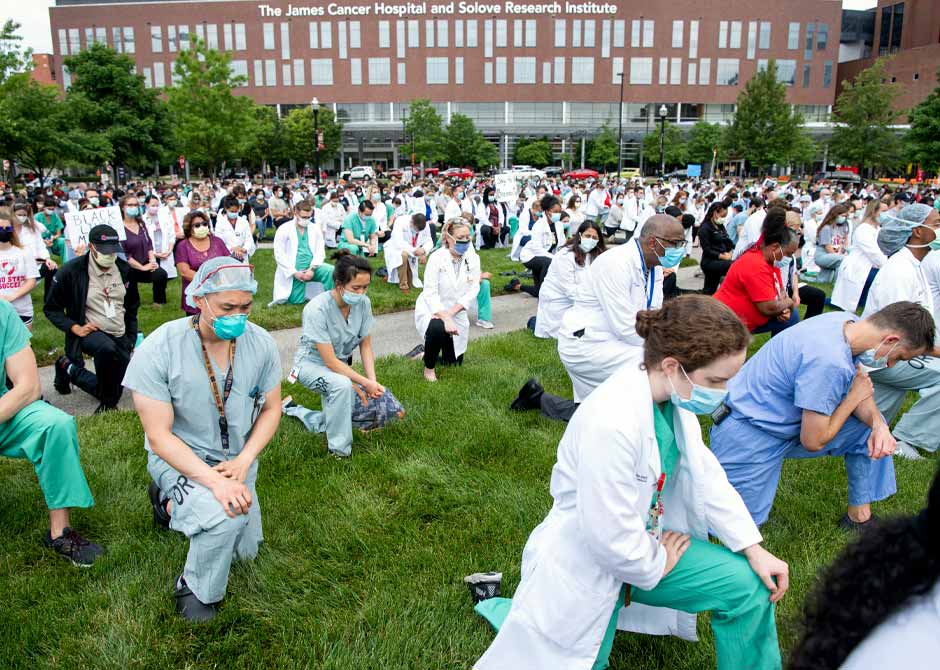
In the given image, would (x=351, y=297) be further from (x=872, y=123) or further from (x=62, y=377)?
(x=872, y=123)

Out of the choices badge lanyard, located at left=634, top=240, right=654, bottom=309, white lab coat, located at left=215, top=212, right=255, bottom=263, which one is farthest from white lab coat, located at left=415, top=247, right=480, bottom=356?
white lab coat, located at left=215, top=212, right=255, bottom=263

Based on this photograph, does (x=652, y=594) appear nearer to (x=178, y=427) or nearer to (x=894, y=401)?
(x=178, y=427)

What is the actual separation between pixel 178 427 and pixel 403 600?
1.53m

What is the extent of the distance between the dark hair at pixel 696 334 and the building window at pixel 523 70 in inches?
3411

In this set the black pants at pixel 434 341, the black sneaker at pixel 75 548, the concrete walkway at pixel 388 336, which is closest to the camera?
the black sneaker at pixel 75 548

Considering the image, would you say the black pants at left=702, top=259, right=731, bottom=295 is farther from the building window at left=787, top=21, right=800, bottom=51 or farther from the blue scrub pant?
the building window at left=787, top=21, right=800, bottom=51

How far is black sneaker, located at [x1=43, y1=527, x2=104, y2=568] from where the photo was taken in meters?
4.21

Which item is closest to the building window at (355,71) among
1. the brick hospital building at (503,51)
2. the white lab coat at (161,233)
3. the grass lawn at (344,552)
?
the brick hospital building at (503,51)

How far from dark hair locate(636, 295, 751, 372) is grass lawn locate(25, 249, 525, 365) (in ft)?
26.9

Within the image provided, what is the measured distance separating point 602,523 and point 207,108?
4687 cm

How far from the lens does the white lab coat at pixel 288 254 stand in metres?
11.5

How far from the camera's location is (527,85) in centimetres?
8419

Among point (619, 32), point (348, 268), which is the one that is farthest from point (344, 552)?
point (619, 32)

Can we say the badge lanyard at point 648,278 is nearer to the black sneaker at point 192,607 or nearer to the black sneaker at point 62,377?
the black sneaker at point 192,607
